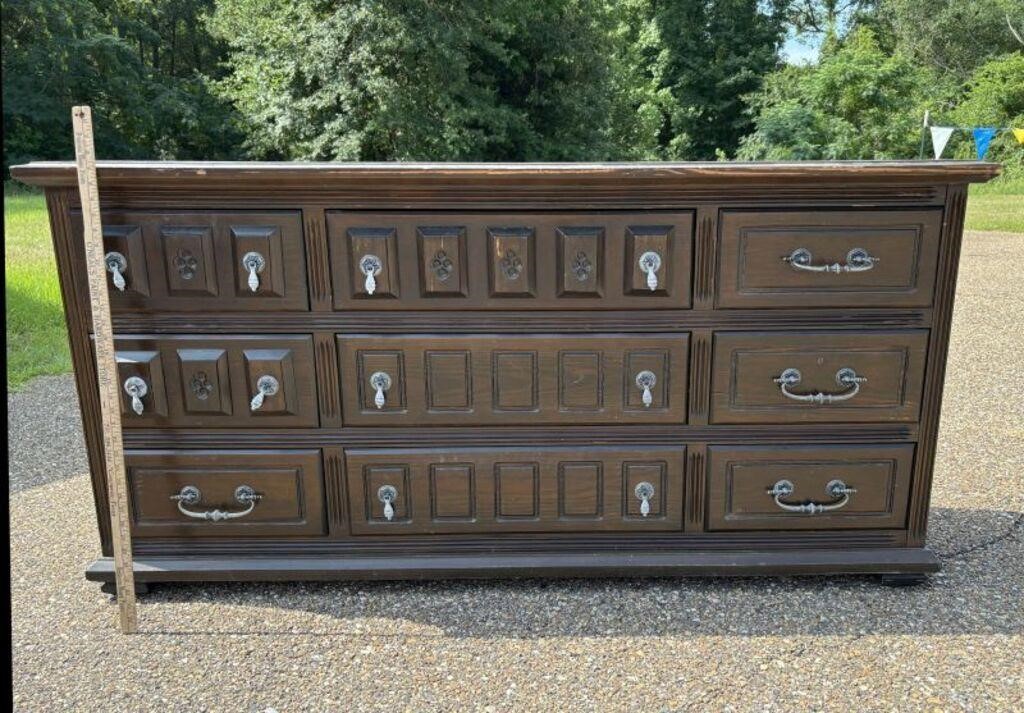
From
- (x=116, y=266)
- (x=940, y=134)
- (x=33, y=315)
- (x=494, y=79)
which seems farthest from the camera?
(x=494, y=79)

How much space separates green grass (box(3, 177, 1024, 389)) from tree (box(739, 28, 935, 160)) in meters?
4.01

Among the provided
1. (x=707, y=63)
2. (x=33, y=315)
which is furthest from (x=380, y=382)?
(x=707, y=63)

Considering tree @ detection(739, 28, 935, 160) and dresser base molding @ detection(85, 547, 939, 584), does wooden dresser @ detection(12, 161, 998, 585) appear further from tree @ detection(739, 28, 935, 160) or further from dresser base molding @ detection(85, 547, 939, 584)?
tree @ detection(739, 28, 935, 160)

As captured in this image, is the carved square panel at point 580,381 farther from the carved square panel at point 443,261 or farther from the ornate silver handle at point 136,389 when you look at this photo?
the ornate silver handle at point 136,389

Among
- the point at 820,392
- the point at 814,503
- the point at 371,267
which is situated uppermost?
the point at 371,267

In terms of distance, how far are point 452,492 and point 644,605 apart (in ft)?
2.43

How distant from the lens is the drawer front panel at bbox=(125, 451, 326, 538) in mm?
2668

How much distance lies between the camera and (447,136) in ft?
47.6

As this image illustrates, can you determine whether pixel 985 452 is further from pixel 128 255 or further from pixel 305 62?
pixel 305 62

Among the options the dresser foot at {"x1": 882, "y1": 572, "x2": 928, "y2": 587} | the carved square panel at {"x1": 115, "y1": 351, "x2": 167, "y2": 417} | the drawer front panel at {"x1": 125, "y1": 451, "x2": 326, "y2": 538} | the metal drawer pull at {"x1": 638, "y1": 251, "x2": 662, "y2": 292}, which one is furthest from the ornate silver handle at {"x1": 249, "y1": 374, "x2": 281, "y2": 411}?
the dresser foot at {"x1": 882, "y1": 572, "x2": 928, "y2": 587}

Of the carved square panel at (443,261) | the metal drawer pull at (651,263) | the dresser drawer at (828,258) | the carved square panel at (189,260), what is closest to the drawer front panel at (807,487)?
the dresser drawer at (828,258)

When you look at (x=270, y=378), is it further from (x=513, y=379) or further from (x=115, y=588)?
(x=115, y=588)

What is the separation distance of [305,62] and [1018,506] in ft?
47.0

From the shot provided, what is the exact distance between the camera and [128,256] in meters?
2.51
